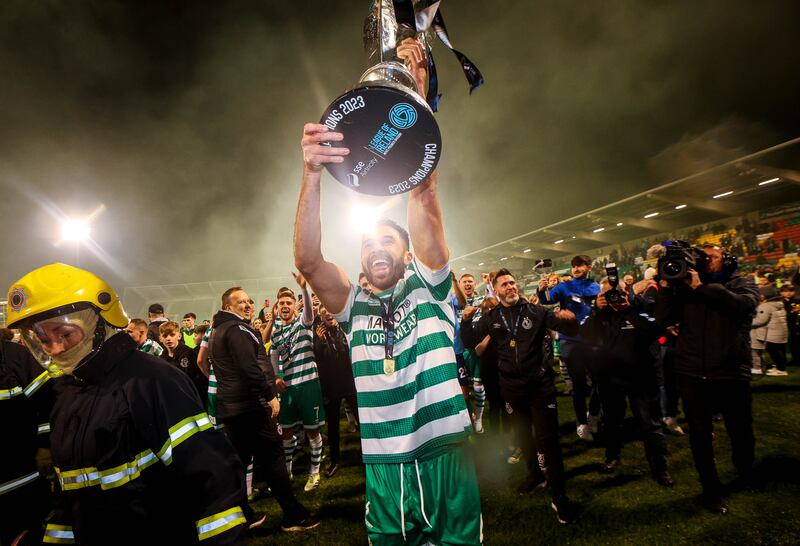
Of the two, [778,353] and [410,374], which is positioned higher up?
[410,374]

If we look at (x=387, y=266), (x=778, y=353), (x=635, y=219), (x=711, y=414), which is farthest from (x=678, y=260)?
(x=635, y=219)

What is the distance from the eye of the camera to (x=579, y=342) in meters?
6.40

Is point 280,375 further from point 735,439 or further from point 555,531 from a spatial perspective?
point 735,439

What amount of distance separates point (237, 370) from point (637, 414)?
548 centimetres

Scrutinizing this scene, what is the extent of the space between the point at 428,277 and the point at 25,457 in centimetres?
362

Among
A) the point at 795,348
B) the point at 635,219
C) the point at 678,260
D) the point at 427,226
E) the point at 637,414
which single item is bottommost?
the point at 795,348

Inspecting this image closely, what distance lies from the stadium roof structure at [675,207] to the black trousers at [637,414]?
11.1m

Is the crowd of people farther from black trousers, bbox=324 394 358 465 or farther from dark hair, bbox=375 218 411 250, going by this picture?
black trousers, bbox=324 394 358 465

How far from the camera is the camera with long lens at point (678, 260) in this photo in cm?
401

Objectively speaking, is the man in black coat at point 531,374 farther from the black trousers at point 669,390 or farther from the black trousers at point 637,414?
the black trousers at point 669,390

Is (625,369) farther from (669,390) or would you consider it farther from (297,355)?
(297,355)

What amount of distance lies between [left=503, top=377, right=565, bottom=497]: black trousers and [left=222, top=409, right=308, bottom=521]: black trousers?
3.02 m

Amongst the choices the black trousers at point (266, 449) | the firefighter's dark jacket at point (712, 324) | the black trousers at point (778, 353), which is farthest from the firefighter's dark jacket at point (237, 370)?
the black trousers at point (778, 353)

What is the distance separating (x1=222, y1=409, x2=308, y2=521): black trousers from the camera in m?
4.40
